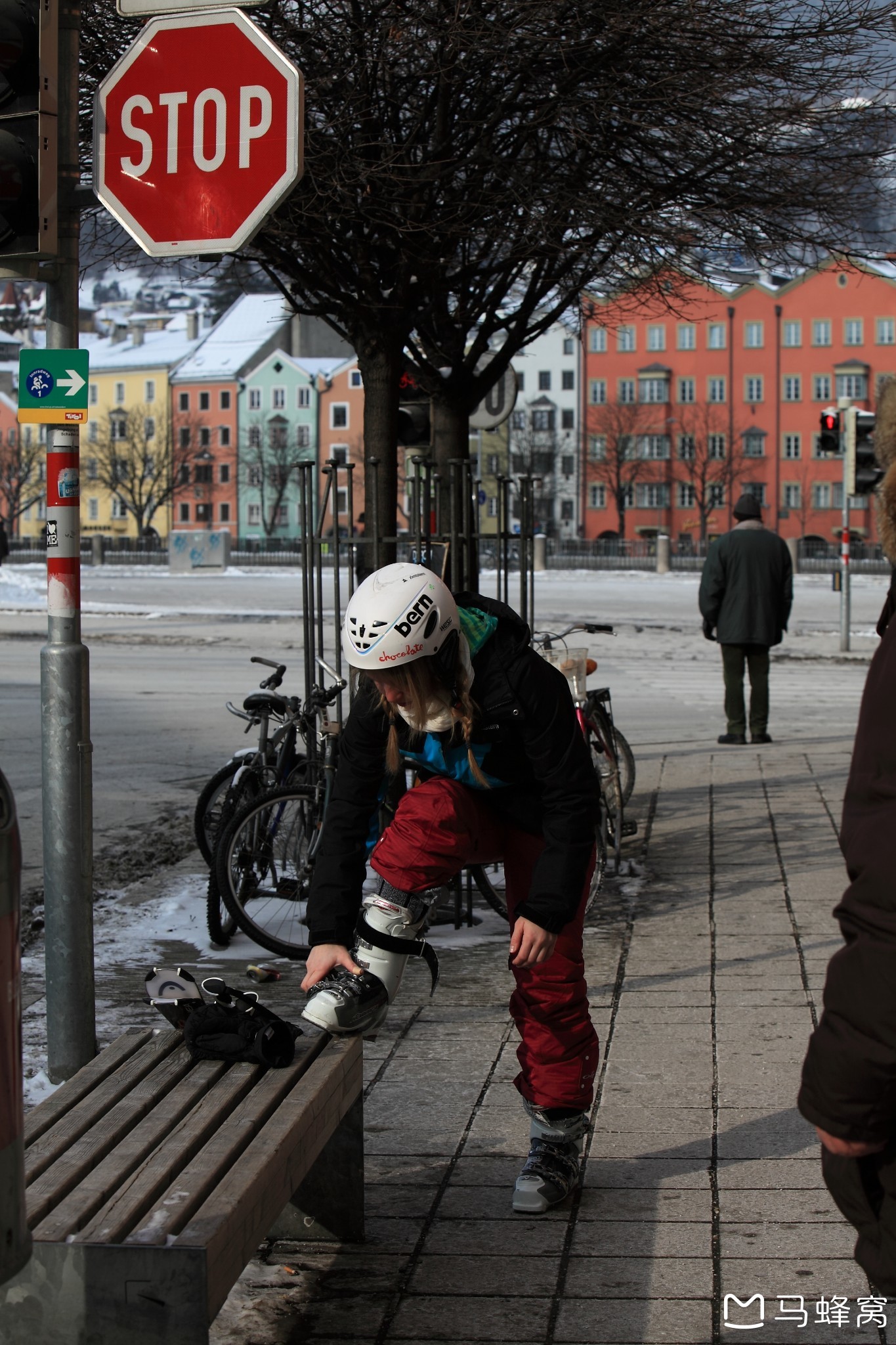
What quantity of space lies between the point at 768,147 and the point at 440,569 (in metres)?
2.57

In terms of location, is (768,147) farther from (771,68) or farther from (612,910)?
(612,910)

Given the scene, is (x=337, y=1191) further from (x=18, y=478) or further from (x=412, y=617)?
(x=18, y=478)

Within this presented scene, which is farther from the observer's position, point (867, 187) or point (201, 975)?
point (867, 187)

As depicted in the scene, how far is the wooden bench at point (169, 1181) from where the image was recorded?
2.51m

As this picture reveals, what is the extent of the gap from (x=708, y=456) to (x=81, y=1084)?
8893 cm

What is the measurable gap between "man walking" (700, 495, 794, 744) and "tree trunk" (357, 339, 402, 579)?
5381mm

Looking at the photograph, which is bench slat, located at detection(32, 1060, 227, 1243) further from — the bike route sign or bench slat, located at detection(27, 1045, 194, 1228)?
the bike route sign

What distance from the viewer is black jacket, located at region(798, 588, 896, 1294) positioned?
1.97 m

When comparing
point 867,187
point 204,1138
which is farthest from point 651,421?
point 204,1138

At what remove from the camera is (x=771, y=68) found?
6949 mm

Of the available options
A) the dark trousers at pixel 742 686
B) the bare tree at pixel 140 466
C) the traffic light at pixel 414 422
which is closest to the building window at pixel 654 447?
the bare tree at pixel 140 466

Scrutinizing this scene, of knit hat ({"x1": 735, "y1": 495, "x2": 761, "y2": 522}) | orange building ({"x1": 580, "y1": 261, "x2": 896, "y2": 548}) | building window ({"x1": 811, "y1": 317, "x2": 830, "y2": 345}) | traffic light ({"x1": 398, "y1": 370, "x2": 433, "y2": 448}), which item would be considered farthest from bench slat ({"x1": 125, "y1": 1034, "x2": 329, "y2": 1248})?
building window ({"x1": 811, "y1": 317, "x2": 830, "y2": 345})

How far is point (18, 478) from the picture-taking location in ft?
316

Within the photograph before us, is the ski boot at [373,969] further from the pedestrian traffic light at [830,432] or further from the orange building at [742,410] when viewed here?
the orange building at [742,410]
